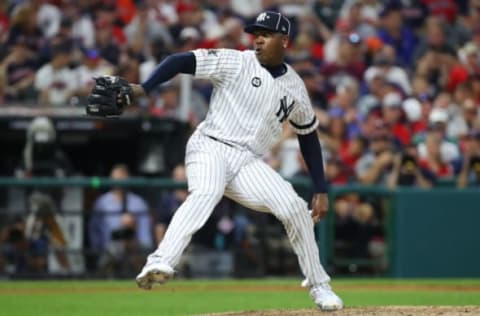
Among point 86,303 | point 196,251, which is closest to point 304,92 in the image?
point 86,303

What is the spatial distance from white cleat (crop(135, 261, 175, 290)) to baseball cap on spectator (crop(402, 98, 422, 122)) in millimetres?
8409

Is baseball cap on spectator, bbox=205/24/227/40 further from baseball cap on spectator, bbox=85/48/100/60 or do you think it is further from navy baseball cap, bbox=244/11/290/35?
navy baseball cap, bbox=244/11/290/35

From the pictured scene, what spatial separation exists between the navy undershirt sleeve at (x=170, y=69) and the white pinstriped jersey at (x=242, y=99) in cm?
9

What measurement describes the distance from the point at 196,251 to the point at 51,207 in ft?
5.45

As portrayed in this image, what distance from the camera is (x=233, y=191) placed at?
7184mm

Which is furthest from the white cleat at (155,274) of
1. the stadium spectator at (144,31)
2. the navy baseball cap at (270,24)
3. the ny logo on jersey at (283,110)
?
the stadium spectator at (144,31)

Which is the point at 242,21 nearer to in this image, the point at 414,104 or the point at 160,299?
the point at 414,104

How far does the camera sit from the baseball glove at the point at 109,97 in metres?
6.67

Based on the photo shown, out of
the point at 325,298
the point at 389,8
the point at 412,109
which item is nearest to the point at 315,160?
the point at 325,298

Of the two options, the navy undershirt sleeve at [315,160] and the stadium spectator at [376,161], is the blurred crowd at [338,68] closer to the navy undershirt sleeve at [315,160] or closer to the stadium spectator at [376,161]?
the stadium spectator at [376,161]

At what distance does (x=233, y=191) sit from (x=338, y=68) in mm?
8152

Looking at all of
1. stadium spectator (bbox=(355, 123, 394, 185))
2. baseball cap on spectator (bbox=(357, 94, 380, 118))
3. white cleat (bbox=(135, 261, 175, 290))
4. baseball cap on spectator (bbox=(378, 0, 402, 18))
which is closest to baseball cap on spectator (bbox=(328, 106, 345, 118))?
baseball cap on spectator (bbox=(357, 94, 380, 118))

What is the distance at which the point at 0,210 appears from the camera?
12188mm

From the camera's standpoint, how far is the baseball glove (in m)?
6.67
